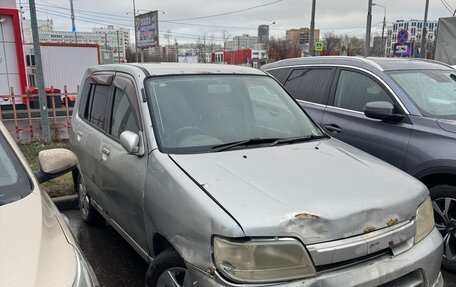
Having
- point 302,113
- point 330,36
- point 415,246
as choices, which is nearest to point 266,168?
point 415,246

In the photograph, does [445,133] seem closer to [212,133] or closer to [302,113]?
[302,113]

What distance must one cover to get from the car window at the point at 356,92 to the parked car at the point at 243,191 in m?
1.16

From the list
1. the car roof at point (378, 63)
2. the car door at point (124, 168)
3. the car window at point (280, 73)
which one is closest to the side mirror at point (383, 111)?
the car roof at point (378, 63)

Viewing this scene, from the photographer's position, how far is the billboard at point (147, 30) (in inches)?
1136

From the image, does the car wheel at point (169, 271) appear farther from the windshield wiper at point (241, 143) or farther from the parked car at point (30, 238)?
the windshield wiper at point (241, 143)

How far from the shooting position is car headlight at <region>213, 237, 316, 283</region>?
2021 mm

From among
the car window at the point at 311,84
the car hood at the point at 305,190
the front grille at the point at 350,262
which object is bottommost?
the front grille at the point at 350,262

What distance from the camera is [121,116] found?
139 inches

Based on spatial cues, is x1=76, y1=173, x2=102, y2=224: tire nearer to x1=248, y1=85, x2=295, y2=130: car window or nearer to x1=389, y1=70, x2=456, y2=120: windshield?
x1=248, y1=85, x2=295, y2=130: car window

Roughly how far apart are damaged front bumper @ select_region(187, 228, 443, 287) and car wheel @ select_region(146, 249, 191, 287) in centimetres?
17

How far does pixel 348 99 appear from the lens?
187 inches

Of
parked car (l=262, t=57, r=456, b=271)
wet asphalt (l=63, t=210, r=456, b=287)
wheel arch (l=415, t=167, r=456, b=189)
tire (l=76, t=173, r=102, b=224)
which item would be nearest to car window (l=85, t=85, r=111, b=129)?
tire (l=76, t=173, r=102, b=224)

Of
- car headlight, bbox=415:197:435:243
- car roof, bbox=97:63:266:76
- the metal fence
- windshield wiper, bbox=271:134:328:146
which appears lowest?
the metal fence

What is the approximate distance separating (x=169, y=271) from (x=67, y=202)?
324 centimetres
